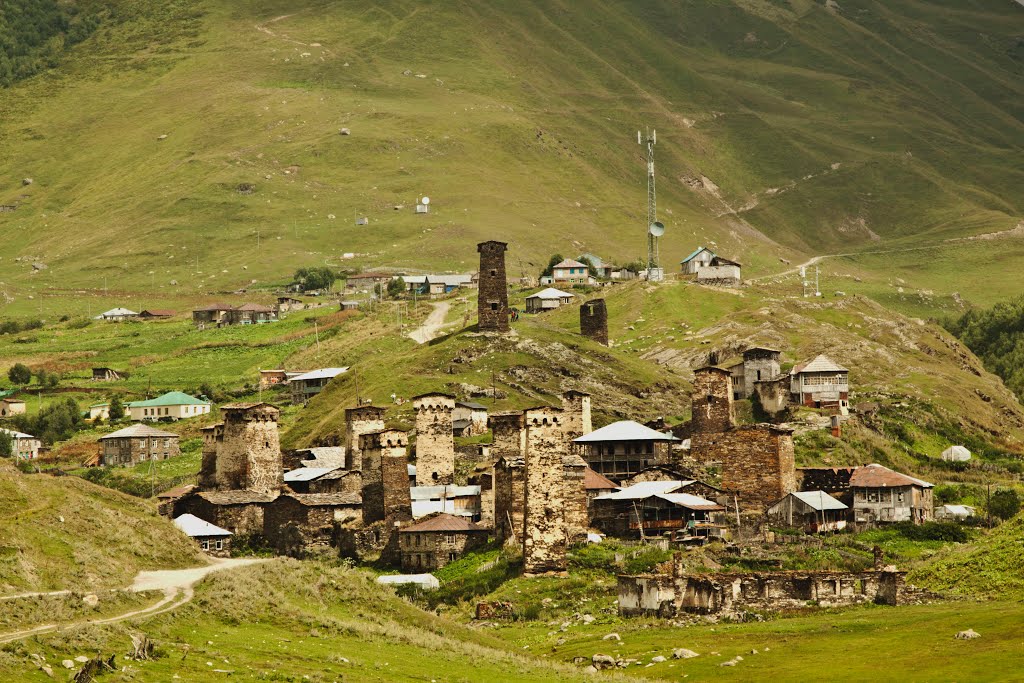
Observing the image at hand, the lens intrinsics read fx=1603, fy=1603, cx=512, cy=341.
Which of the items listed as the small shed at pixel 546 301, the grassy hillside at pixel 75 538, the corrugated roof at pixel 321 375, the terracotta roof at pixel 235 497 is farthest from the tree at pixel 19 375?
the grassy hillside at pixel 75 538

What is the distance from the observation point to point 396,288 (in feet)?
617

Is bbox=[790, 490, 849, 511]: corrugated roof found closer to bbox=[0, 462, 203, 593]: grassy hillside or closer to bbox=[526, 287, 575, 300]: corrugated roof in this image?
bbox=[0, 462, 203, 593]: grassy hillside

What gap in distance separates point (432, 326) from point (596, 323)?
2347 cm

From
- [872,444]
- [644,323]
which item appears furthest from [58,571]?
[644,323]

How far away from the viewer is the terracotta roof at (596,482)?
76.1 meters

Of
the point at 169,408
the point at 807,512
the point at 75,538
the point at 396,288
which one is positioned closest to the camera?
the point at 75,538

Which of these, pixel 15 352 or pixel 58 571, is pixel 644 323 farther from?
pixel 58 571

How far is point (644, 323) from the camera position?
145 m

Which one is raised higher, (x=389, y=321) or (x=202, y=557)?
(x=389, y=321)

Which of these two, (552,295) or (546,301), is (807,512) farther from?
(552,295)

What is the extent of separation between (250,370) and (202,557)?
101082mm

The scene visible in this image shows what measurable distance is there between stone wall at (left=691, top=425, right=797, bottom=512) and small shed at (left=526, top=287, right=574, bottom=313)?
253ft

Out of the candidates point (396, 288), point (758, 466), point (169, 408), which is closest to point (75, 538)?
point (758, 466)

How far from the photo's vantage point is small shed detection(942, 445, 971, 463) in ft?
333
